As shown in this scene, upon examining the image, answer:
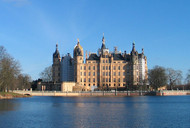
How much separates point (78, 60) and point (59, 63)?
46.4 ft

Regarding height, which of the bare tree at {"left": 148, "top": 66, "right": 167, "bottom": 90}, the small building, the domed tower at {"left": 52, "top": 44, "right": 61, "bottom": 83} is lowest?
the small building

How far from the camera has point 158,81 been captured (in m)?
119

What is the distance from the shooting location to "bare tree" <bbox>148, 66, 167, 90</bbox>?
117 meters

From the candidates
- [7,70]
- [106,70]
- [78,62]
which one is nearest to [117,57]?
[106,70]

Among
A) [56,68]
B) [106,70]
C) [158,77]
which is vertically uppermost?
[56,68]

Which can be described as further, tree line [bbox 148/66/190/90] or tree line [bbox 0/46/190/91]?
tree line [bbox 148/66/190/90]

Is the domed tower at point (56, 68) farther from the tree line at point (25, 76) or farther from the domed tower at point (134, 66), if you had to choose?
the domed tower at point (134, 66)

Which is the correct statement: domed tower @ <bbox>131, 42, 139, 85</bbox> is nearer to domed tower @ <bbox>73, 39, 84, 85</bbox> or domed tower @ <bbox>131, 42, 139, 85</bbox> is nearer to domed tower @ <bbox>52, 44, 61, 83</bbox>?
domed tower @ <bbox>73, 39, 84, 85</bbox>

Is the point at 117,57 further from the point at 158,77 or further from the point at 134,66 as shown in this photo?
the point at 158,77

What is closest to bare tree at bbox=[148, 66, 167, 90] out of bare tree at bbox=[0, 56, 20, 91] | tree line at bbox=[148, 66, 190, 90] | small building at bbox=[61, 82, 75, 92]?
tree line at bbox=[148, 66, 190, 90]

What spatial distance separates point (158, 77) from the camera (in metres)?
117

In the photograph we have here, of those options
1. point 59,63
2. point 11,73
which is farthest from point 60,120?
point 59,63

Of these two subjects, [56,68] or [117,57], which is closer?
[117,57]

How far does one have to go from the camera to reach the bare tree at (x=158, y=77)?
117m
